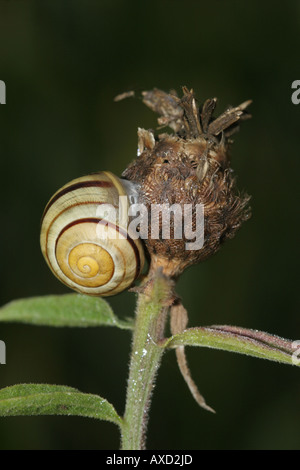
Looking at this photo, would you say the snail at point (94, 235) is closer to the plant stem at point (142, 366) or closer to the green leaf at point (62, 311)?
the plant stem at point (142, 366)

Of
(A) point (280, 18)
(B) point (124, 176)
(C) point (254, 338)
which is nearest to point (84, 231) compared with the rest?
(B) point (124, 176)

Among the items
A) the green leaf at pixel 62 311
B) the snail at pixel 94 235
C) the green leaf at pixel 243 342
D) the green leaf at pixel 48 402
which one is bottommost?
the green leaf at pixel 48 402

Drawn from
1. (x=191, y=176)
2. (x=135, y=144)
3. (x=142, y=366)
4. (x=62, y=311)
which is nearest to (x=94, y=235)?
(x=191, y=176)

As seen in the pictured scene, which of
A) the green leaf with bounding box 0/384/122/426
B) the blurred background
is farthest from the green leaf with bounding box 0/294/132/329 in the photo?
the blurred background

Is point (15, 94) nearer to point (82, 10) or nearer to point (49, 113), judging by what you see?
point (49, 113)

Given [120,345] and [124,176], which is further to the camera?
[120,345]

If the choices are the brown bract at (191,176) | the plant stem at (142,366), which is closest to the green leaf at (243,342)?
the plant stem at (142,366)
